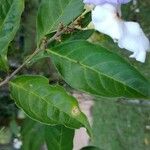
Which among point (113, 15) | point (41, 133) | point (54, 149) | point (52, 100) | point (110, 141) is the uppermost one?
point (113, 15)

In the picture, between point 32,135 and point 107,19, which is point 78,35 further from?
point 32,135

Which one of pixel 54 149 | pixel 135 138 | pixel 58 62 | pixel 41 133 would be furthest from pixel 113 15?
pixel 135 138

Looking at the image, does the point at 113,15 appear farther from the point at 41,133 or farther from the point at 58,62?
the point at 41,133

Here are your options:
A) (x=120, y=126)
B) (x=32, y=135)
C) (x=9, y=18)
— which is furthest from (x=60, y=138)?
(x=120, y=126)

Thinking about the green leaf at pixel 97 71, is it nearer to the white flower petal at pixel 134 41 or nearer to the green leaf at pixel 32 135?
the white flower petal at pixel 134 41

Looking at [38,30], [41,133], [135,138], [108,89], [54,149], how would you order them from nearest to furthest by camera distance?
[108,89] < [38,30] < [54,149] < [41,133] < [135,138]

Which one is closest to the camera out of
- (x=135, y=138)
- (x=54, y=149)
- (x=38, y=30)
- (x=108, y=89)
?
(x=108, y=89)

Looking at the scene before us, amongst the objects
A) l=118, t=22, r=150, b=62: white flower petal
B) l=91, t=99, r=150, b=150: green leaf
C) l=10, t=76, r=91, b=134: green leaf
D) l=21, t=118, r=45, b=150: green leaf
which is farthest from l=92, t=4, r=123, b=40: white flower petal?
l=91, t=99, r=150, b=150: green leaf
